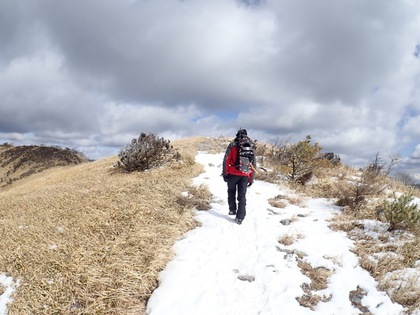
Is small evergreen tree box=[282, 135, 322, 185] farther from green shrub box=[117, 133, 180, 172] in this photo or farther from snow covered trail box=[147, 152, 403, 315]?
green shrub box=[117, 133, 180, 172]

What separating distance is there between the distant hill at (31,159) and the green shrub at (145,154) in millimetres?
42835

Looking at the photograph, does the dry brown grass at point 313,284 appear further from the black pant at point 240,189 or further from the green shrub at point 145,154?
the green shrub at point 145,154

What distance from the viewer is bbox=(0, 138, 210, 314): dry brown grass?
4500 mm

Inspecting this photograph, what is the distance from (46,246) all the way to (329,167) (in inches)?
499

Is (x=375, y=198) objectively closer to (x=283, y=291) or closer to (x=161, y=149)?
(x=283, y=291)

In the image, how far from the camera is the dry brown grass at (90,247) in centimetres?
450

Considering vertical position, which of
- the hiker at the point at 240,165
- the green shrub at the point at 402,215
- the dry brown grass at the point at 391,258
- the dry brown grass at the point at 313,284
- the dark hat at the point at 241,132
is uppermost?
the dark hat at the point at 241,132

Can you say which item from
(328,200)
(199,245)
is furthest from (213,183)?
(199,245)

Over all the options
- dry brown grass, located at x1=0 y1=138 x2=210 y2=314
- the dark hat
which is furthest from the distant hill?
the dark hat

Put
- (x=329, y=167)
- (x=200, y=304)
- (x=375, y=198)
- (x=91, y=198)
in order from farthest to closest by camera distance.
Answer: (x=329, y=167)
(x=375, y=198)
(x=91, y=198)
(x=200, y=304)

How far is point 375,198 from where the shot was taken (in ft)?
31.2

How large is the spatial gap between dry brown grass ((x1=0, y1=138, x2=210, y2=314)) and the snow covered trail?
0.40 meters

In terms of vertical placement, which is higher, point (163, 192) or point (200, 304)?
point (163, 192)

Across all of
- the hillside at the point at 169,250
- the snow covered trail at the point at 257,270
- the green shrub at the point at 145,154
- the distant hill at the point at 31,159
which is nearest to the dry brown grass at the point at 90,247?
the hillside at the point at 169,250
